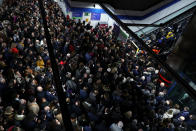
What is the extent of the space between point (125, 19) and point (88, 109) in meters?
11.2

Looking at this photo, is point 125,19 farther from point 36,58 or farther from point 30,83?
point 30,83

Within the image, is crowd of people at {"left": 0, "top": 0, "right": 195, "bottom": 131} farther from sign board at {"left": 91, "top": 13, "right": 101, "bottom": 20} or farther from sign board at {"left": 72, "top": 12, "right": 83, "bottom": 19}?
sign board at {"left": 91, "top": 13, "right": 101, "bottom": 20}

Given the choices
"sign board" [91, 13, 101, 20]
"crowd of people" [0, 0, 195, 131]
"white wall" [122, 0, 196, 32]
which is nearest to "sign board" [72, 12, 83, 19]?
"sign board" [91, 13, 101, 20]

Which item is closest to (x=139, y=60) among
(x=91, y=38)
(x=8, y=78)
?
(x=91, y=38)

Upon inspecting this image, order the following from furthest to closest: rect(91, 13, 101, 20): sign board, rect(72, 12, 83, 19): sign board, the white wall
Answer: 1. rect(91, 13, 101, 20): sign board
2. rect(72, 12, 83, 19): sign board
3. the white wall

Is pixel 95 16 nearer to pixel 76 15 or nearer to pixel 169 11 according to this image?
pixel 76 15

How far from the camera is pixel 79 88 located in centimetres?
623

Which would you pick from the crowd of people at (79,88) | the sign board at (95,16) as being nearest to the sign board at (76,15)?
the sign board at (95,16)

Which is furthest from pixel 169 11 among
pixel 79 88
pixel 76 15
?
pixel 79 88

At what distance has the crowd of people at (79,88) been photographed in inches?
189

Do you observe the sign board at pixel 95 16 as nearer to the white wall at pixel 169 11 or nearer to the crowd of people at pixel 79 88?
the white wall at pixel 169 11

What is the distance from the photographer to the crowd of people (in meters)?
4.80

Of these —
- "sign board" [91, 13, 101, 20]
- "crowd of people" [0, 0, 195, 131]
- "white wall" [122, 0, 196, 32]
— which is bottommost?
"crowd of people" [0, 0, 195, 131]

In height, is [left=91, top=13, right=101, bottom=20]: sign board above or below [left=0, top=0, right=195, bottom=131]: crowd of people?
above
